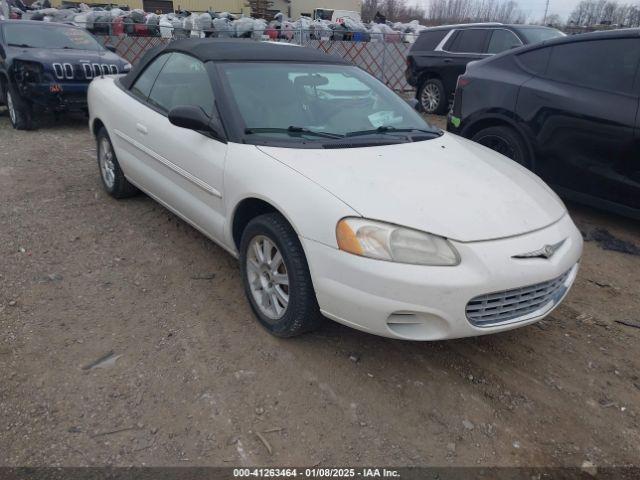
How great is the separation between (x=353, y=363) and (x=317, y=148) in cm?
119

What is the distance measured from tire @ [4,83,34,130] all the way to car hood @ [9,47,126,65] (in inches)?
21.4

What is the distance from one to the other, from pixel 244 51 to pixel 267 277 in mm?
1653

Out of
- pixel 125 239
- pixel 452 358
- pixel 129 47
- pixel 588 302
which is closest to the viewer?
pixel 452 358

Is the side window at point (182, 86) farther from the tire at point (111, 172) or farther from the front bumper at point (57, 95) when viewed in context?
the front bumper at point (57, 95)

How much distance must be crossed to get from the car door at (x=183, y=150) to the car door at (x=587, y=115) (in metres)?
3.01

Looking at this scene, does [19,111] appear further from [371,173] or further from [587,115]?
[587,115]

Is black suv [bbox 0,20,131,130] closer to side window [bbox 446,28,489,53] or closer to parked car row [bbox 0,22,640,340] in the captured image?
parked car row [bbox 0,22,640,340]

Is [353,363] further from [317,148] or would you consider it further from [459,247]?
[317,148]

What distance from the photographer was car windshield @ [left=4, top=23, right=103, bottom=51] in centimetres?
803

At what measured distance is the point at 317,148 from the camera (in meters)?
2.90

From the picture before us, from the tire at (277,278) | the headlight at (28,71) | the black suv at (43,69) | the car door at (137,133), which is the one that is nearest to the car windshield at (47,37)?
the black suv at (43,69)

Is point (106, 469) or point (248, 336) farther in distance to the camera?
point (248, 336)

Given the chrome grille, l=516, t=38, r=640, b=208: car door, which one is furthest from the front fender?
l=516, t=38, r=640, b=208: car door

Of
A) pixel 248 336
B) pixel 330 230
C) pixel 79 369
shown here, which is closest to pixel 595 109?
pixel 330 230
